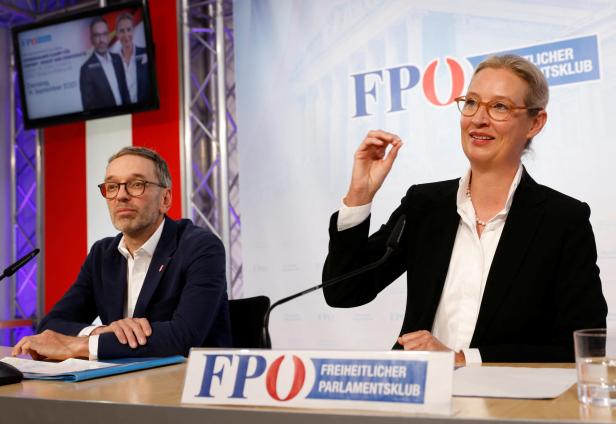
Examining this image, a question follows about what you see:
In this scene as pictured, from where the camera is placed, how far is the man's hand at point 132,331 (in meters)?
1.88

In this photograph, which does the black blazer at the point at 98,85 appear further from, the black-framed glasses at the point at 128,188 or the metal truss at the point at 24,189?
the black-framed glasses at the point at 128,188

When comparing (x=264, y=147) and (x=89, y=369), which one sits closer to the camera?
(x=89, y=369)

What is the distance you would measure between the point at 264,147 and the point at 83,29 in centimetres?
162

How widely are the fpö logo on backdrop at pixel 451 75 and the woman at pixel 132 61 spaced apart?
147 centimetres

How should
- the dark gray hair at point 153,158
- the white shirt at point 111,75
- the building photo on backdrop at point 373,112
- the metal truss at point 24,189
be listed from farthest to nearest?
the metal truss at point 24,189
the white shirt at point 111,75
the building photo on backdrop at point 373,112
the dark gray hair at point 153,158

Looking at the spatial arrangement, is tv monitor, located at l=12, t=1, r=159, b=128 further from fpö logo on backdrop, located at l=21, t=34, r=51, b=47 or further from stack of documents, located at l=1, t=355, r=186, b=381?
stack of documents, located at l=1, t=355, r=186, b=381

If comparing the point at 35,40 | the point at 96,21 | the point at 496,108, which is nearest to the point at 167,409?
the point at 496,108

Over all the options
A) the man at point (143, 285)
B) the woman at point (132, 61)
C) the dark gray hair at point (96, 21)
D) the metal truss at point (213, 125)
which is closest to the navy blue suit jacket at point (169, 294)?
the man at point (143, 285)

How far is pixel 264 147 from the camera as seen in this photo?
14.9 ft

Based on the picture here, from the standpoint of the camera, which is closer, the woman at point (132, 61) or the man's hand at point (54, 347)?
the man's hand at point (54, 347)

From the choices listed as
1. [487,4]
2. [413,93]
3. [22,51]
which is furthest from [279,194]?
[22,51]

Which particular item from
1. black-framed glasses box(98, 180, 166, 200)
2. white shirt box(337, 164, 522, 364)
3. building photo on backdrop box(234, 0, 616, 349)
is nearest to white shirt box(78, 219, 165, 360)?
black-framed glasses box(98, 180, 166, 200)

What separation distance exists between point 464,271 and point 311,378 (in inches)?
35.4

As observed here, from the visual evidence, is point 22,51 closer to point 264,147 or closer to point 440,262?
point 264,147
